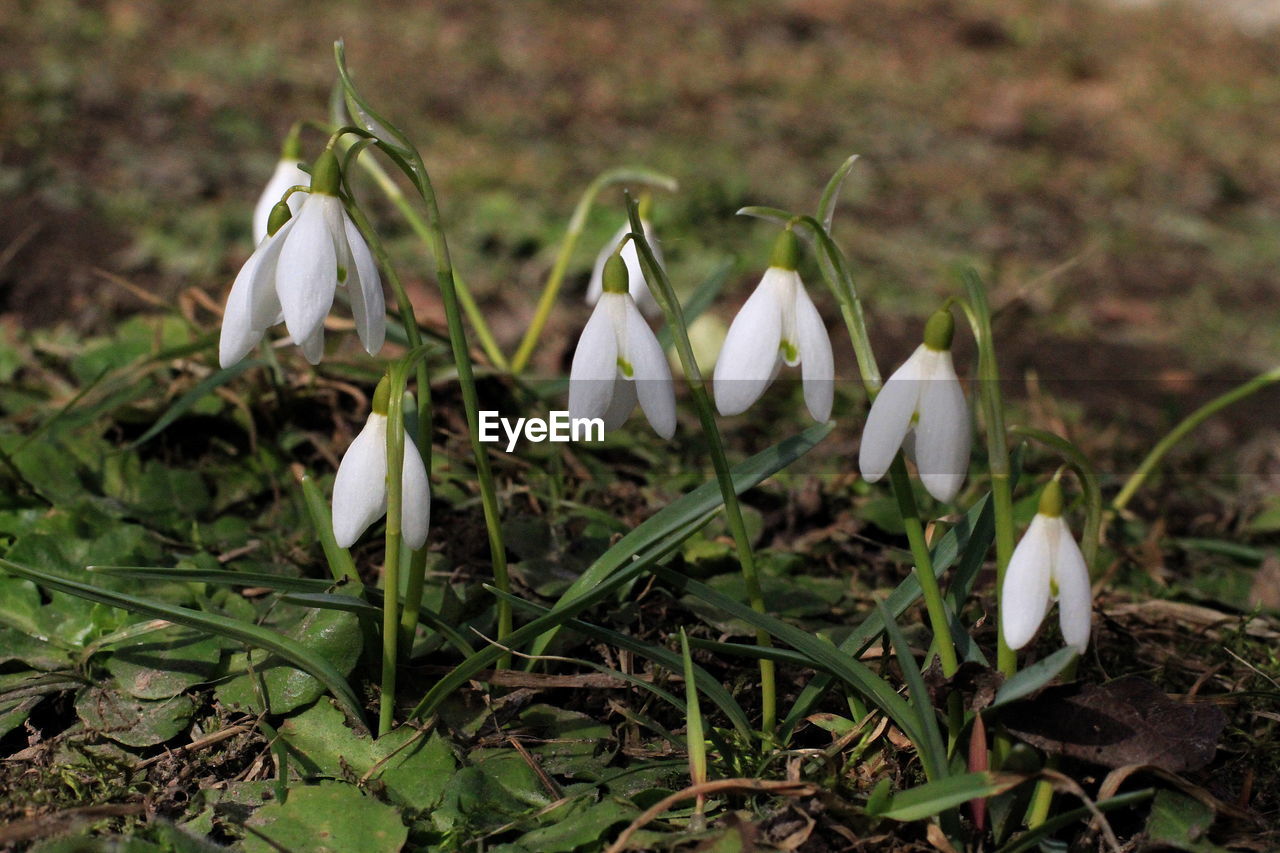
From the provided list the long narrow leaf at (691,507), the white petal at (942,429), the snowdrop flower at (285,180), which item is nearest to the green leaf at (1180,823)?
the white petal at (942,429)

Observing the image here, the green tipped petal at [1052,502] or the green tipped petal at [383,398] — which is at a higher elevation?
the green tipped petal at [383,398]

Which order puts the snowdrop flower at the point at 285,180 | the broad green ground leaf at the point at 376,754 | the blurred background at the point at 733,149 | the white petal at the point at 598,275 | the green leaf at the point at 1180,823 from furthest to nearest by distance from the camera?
the blurred background at the point at 733,149 → the white petal at the point at 598,275 → the snowdrop flower at the point at 285,180 → the broad green ground leaf at the point at 376,754 → the green leaf at the point at 1180,823

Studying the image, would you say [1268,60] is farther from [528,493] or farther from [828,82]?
[528,493]

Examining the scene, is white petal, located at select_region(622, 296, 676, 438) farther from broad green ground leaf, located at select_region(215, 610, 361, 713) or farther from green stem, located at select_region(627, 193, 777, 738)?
broad green ground leaf, located at select_region(215, 610, 361, 713)

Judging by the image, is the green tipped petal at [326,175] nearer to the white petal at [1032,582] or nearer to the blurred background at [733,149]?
the white petal at [1032,582]

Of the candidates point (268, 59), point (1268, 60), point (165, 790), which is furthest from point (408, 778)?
point (1268, 60)

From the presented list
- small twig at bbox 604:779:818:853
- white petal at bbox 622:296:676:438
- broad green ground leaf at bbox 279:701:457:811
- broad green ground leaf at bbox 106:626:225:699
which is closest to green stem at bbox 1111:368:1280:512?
small twig at bbox 604:779:818:853
